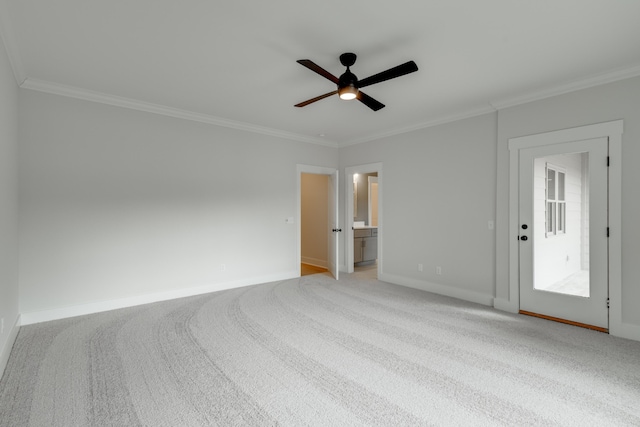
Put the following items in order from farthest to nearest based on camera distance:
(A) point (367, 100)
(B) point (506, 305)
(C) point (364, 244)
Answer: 1. (C) point (364, 244)
2. (B) point (506, 305)
3. (A) point (367, 100)

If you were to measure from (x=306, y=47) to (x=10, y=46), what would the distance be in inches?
99.4

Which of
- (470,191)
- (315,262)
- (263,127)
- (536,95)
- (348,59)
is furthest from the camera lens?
(315,262)

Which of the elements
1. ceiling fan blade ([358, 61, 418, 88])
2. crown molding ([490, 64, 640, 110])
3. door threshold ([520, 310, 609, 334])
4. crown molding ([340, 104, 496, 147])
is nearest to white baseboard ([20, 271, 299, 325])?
crown molding ([340, 104, 496, 147])

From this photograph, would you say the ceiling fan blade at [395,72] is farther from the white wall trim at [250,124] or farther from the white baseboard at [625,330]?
the white baseboard at [625,330]

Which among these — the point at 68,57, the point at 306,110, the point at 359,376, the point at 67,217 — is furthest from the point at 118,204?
the point at 359,376

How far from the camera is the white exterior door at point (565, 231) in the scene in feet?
10.4

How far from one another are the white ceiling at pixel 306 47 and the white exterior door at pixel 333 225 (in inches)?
84.2

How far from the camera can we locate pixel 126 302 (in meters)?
3.90

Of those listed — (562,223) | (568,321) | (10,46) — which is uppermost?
(10,46)

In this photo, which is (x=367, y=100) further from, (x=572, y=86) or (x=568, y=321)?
(x=568, y=321)

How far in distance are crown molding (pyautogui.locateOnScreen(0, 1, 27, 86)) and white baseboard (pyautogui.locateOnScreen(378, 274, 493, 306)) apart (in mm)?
5311

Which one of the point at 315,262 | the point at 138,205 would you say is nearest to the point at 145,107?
the point at 138,205

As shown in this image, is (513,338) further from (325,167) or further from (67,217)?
(67,217)

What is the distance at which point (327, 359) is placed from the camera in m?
2.57
